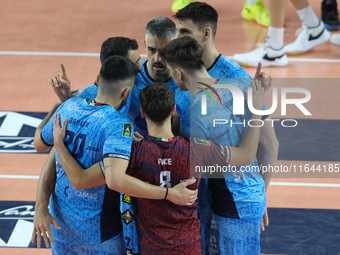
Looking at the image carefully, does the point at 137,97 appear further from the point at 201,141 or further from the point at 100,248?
the point at 100,248

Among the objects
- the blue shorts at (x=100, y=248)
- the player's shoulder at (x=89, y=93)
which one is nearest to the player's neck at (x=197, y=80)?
the player's shoulder at (x=89, y=93)

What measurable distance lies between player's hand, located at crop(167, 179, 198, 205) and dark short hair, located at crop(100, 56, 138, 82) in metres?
0.75

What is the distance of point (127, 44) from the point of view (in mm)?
4367

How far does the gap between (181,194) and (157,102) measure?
559mm

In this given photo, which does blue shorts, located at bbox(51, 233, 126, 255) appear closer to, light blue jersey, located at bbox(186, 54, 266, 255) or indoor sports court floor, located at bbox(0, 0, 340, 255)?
light blue jersey, located at bbox(186, 54, 266, 255)

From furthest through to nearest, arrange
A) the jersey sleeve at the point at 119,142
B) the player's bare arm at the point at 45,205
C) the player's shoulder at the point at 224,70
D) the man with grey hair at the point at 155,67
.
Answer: the man with grey hair at the point at 155,67 → the player's shoulder at the point at 224,70 → the player's bare arm at the point at 45,205 → the jersey sleeve at the point at 119,142

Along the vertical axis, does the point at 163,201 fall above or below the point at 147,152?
below

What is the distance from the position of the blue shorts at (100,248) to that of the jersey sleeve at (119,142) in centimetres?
67

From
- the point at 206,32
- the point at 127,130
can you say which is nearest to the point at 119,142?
the point at 127,130

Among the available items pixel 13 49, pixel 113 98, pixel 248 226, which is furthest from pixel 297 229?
pixel 13 49

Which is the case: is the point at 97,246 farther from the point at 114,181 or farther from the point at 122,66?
the point at 122,66

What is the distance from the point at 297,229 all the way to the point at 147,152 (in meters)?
2.77

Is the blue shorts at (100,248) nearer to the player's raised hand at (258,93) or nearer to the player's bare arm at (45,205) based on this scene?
the player's bare arm at (45,205)

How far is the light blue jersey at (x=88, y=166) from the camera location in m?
3.76
